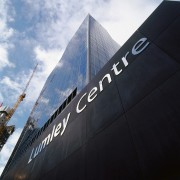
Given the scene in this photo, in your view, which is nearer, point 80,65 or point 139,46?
point 139,46

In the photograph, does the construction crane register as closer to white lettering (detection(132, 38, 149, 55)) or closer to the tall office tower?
the tall office tower

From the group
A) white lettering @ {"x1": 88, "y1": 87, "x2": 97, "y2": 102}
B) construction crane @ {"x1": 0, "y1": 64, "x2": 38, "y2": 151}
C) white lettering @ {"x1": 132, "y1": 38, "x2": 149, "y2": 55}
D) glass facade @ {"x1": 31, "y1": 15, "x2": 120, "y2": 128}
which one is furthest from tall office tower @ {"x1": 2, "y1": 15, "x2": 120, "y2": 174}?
construction crane @ {"x1": 0, "y1": 64, "x2": 38, "y2": 151}

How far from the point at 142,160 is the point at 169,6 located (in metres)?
6.42

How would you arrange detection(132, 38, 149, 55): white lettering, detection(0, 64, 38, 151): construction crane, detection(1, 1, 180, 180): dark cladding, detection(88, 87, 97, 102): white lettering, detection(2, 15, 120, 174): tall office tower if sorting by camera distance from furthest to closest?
1. detection(0, 64, 38, 151): construction crane
2. detection(2, 15, 120, 174): tall office tower
3. detection(88, 87, 97, 102): white lettering
4. detection(132, 38, 149, 55): white lettering
5. detection(1, 1, 180, 180): dark cladding

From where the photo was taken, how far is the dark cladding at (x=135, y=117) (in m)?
4.43

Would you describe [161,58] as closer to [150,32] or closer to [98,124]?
[150,32]

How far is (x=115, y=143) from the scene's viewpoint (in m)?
5.83

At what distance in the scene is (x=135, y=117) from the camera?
5.61 metres

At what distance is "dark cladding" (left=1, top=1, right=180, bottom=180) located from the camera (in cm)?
443

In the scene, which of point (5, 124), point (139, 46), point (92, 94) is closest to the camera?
point (139, 46)

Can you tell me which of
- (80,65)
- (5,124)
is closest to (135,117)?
(80,65)

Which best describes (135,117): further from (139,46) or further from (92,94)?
(92,94)

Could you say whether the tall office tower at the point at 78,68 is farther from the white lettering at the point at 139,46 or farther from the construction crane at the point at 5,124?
the construction crane at the point at 5,124

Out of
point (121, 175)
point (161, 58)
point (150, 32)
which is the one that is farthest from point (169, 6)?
point (121, 175)
